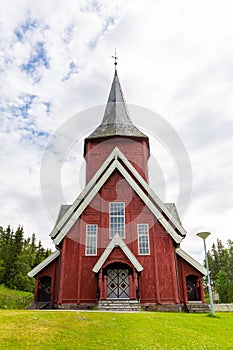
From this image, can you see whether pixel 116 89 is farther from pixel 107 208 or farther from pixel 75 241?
pixel 75 241

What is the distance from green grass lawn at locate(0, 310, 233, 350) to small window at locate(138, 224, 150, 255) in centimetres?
796

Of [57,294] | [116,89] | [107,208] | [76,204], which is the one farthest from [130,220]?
[116,89]

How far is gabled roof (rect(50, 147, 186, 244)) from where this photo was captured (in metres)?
20.9

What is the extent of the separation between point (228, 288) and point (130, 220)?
116ft

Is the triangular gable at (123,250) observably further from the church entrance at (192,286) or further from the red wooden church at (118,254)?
the church entrance at (192,286)

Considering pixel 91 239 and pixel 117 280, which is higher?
pixel 91 239

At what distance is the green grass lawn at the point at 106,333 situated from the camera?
27.3 ft

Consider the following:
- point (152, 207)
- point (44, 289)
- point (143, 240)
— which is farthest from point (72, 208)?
point (44, 289)

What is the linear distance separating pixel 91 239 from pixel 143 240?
3.67 m

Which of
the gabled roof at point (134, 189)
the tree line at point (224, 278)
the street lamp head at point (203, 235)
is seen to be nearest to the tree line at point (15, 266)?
the tree line at point (224, 278)

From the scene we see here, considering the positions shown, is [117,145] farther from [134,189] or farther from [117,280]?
[117,280]

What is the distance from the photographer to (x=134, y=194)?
874 inches

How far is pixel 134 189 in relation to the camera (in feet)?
72.3

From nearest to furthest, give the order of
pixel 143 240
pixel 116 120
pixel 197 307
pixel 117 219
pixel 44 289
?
pixel 197 307
pixel 143 240
pixel 117 219
pixel 44 289
pixel 116 120
